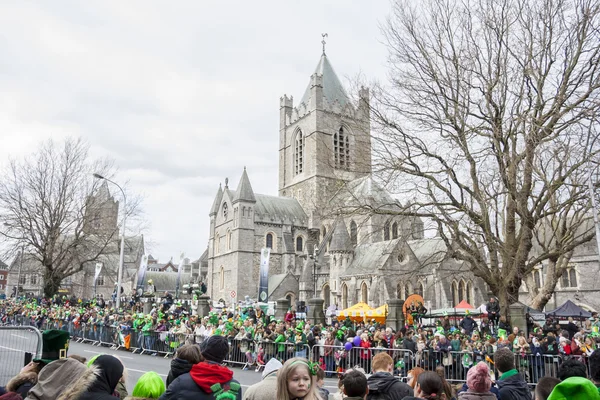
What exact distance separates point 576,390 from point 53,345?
4.38 m

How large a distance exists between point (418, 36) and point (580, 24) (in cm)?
442

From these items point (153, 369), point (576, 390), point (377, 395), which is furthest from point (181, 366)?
point (153, 369)

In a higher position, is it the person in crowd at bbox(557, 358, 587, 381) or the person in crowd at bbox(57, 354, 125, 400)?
the person in crowd at bbox(57, 354, 125, 400)

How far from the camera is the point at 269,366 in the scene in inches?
173

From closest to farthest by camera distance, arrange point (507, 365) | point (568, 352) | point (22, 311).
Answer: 1. point (507, 365)
2. point (568, 352)
3. point (22, 311)

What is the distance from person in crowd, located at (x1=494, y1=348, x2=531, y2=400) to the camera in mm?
4762

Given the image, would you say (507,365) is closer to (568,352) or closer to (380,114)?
(568,352)

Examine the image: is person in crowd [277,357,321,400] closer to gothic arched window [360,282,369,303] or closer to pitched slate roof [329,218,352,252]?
gothic arched window [360,282,369,303]

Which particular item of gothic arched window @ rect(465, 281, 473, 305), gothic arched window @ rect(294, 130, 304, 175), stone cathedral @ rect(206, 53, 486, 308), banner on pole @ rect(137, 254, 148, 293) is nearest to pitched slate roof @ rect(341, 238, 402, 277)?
stone cathedral @ rect(206, 53, 486, 308)

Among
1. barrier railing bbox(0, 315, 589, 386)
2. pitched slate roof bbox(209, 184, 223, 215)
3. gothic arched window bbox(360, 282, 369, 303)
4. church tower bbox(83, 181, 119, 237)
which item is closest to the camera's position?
barrier railing bbox(0, 315, 589, 386)

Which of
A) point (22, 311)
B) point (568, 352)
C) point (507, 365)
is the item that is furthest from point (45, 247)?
point (507, 365)

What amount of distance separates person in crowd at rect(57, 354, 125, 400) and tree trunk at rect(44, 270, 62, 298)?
115ft

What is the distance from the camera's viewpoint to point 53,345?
452cm

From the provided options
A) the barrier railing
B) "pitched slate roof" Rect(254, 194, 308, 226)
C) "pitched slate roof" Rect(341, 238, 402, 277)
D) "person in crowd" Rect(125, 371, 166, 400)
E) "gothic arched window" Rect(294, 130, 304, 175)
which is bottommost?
the barrier railing
